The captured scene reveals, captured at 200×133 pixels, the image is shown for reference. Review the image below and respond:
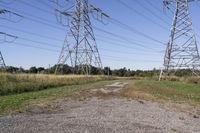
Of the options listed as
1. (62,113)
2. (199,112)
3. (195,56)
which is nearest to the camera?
(62,113)

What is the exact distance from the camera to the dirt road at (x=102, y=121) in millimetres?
9555

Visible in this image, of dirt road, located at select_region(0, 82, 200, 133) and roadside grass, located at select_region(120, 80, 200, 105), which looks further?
roadside grass, located at select_region(120, 80, 200, 105)

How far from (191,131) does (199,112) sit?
203 inches

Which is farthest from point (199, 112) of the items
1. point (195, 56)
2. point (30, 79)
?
point (195, 56)

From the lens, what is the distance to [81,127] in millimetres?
9812

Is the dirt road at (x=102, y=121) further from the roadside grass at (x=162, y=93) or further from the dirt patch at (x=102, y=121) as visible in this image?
the roadside grass at (x=162, y=93)

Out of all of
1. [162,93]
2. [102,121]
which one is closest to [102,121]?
[102,121]

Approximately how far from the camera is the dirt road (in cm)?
955

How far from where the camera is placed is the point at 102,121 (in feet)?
36.5

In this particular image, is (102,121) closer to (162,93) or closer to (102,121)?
(102,121)

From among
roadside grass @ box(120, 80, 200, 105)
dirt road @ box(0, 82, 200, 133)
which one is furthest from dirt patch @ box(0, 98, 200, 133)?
roadside grass @ box(120, 80, 200, 105)

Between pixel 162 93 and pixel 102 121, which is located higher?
pixel 162 93

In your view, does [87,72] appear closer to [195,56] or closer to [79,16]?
[79,16]

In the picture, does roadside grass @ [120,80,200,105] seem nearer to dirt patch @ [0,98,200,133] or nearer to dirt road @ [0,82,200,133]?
dirt road @ [0,82,200,133]
